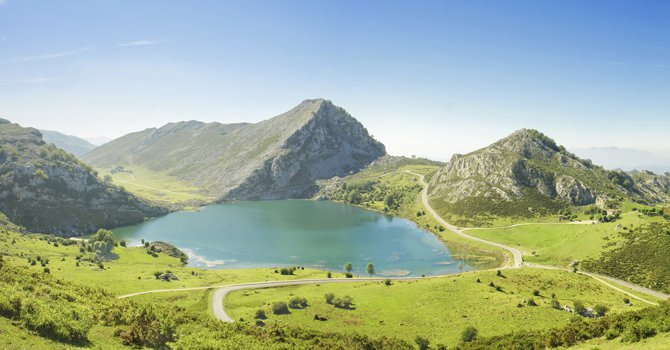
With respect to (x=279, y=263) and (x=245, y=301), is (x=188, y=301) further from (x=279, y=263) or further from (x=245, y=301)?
(x=279, y=263)

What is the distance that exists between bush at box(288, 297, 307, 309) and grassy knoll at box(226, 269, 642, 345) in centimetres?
159

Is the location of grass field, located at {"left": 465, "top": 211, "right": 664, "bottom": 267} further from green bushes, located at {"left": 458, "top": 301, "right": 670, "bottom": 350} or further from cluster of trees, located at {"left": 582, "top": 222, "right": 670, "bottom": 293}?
green bushes, located at {"left": 458, "top": 301, "right": 670, "bottom": 350}

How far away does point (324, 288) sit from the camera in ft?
356

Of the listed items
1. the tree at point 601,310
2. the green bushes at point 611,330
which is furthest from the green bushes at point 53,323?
the tree at point 601,310

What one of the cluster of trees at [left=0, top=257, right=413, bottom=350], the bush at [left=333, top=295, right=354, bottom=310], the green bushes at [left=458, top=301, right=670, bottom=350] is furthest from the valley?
the bush at [left=333, top=295, right=354, bottom=310]

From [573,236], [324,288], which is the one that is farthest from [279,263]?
[573,236]

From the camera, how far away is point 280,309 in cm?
8806

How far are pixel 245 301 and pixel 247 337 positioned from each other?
4489cm

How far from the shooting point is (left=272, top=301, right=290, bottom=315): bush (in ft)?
288

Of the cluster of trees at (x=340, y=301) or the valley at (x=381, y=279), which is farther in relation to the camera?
the cluster of trees at (x=340, y=301)

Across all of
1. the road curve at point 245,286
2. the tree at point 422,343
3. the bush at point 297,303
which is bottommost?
the road curve at point 245,286

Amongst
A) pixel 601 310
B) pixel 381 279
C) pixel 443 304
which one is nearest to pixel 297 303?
pixel 443 304

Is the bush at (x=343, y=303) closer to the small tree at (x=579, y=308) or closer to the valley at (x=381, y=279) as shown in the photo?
the valley at (x=381, y=279)

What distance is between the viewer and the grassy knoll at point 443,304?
79.2m
